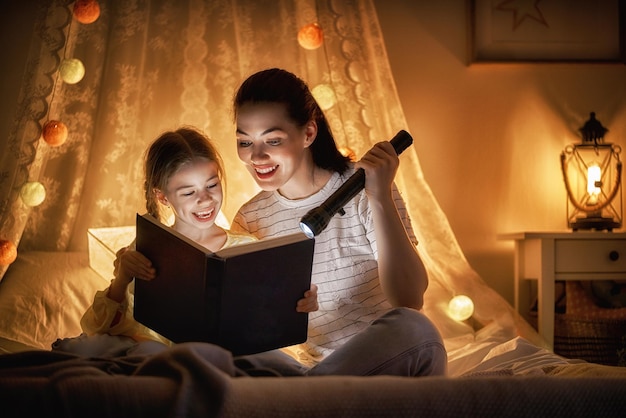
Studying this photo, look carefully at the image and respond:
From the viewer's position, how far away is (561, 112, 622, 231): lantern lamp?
2.34 m

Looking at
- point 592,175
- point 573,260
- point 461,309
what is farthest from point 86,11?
point 592,175

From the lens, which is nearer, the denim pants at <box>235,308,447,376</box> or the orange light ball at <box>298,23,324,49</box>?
the denim pants at <box>235,308,447,376</box>

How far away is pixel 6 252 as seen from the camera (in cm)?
177

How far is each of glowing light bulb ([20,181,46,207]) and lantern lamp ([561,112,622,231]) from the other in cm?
168

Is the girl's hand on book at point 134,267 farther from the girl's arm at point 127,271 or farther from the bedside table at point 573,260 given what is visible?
the bedside table at point 573,260

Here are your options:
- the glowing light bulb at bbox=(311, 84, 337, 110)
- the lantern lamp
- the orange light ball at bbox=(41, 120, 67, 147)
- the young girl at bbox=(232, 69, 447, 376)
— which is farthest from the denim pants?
the lantern lamp

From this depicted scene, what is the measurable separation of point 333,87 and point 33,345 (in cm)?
107

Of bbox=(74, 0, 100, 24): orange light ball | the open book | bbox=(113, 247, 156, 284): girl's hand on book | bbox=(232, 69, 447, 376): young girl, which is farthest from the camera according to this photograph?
bbox=(74, 0, 100, 24): orange light ball

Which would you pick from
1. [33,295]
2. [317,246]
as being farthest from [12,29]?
[317,246]

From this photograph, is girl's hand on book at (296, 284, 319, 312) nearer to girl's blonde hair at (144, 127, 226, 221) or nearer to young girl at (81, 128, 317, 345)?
young girl at (81, 128, 317, 345)

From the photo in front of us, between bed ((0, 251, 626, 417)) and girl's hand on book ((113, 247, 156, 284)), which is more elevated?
girl's hand on book ((113, 247, 156, 284))

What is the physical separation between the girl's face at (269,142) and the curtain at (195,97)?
55cm

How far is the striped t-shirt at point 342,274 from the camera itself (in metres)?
A: 1.43

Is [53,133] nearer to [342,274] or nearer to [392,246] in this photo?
[342,274]
